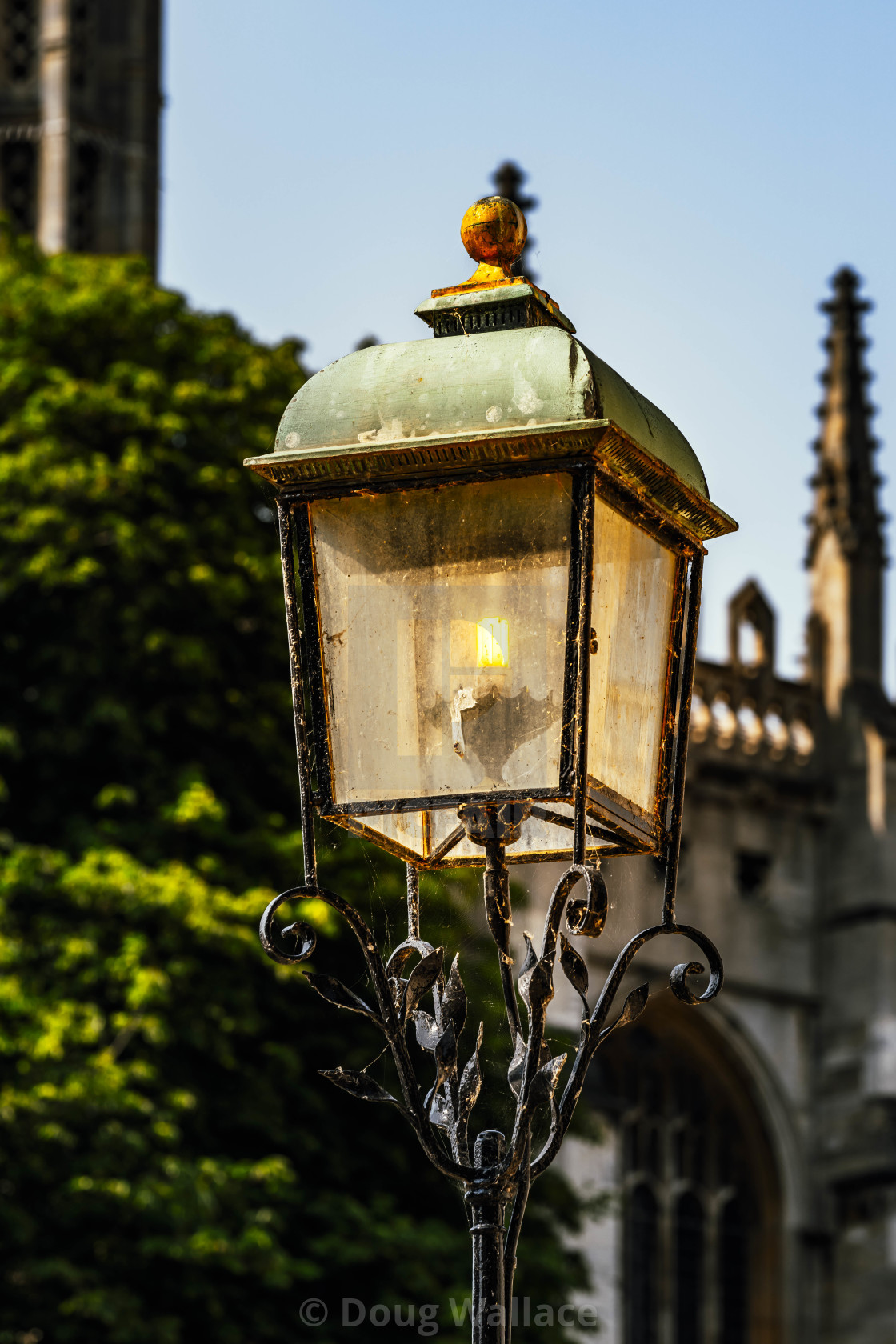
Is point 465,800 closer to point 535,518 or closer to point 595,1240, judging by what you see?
point 535,518

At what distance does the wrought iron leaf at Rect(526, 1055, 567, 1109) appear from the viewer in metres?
3.77

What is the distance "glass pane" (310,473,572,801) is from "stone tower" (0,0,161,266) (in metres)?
26.9

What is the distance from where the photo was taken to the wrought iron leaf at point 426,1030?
3994 millimetres

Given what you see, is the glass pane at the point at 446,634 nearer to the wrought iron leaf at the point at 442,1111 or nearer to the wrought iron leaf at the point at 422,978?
the wrought iron leaf at the point at 422,978

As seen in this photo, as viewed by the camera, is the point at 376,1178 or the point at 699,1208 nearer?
the point at 376,1178

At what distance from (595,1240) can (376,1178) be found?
696 cm

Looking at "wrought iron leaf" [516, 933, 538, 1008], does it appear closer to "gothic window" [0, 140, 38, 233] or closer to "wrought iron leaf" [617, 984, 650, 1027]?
"wrought iron leaf" [617, 984, 650, 1027]

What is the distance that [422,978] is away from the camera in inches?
155

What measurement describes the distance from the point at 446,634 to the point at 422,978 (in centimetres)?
50

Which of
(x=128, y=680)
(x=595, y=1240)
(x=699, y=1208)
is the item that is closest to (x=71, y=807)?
(x=128, y=680)

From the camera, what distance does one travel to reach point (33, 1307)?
1505 cm

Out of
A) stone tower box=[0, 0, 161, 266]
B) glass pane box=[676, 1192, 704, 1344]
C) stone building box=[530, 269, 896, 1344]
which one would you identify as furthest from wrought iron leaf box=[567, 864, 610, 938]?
stone tower box=[0, 0, 161, 266]

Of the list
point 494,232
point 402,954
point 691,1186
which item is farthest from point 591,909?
point 691,1186

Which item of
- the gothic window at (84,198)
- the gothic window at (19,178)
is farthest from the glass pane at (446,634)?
the gothic window at (19,178)
